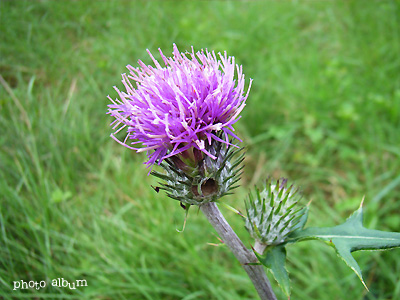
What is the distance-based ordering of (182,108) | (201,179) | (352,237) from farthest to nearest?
(352,237) → (201,179) → (182,108)

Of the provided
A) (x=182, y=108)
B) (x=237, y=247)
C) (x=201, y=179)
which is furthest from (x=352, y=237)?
(x=182, y=108)

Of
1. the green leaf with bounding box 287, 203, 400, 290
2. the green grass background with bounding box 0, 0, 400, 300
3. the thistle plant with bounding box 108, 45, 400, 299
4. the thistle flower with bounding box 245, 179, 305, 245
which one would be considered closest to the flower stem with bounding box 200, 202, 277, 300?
the thistle plant with bounding box 108, 45, 400, 299

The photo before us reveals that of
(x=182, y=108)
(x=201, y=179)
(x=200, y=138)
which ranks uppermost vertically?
(x=182, y=108)

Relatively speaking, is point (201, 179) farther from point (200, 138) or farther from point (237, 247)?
point (237, 247)

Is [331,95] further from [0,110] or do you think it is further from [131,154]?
[0,110]

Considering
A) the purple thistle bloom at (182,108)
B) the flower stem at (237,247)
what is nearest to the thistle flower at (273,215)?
the flower stem at (237,247)

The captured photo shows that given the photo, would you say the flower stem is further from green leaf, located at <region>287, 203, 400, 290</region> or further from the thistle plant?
green leaf, located at <region>287, 203, 400, 290</region>

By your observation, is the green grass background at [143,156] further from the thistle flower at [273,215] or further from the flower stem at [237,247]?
the flower stem at [237,247]

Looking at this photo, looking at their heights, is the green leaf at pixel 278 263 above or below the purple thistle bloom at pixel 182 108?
below
